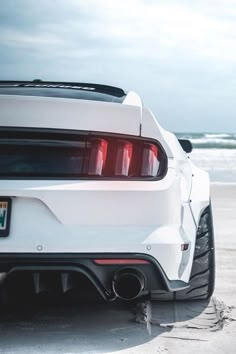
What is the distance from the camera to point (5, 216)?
305 centimetres

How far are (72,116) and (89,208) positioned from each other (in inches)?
17.1

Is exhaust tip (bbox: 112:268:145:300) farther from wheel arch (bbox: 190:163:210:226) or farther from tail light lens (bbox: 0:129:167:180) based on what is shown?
wheel arch (bbox: 190:163:210:226)

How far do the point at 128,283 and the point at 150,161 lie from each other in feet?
1.93

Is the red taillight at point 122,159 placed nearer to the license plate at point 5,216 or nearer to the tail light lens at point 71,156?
the tail light lens at point 71,156

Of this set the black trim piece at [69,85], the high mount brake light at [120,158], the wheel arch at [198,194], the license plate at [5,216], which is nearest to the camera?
the license plate at [5,216]

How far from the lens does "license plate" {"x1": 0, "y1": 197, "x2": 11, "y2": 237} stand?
10.0 ft

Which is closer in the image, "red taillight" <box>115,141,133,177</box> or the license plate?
the license plate

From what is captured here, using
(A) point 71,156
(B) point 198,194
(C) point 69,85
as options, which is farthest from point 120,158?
(C) point 69,85

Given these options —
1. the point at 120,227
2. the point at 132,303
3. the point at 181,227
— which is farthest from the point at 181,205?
the point at 132,303

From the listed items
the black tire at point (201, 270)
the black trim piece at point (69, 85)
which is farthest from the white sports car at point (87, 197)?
the black trim piece at point (69, 85)

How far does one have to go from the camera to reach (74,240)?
10.1 feet

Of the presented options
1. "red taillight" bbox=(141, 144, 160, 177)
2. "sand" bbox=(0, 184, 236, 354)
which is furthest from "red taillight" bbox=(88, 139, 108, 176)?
"sand" bbox=(0, 184, 236, 354)

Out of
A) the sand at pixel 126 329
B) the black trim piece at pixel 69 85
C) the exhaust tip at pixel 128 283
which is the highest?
the black trim piece at pixel 69 85

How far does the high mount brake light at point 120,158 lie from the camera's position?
3.16 metres
